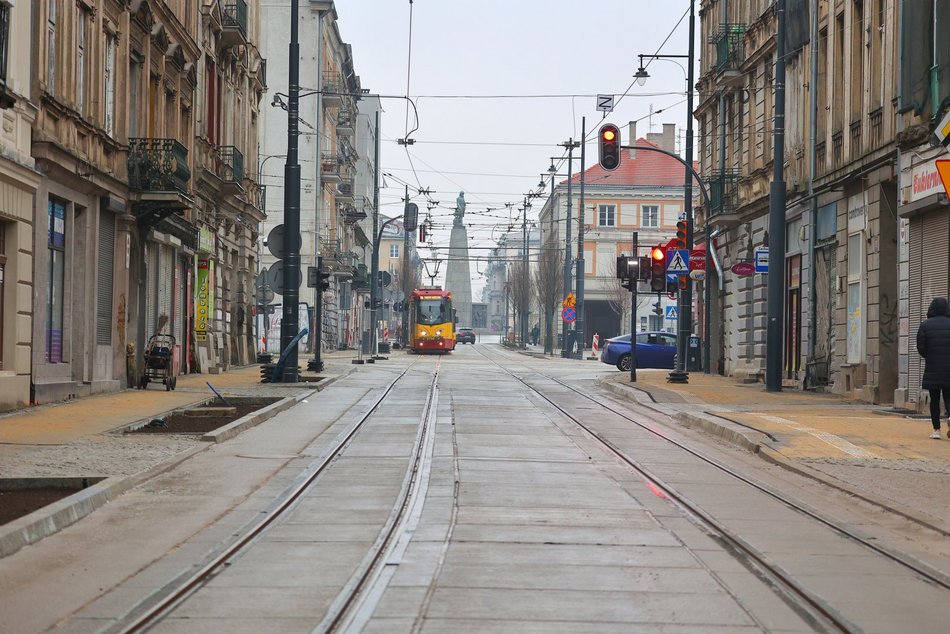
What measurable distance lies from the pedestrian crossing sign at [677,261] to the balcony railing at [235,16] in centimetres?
1441

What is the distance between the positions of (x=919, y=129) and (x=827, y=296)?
8.10 metres

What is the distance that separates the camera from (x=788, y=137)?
33562 millimetres

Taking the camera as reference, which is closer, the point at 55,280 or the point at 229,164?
the point at 55,280

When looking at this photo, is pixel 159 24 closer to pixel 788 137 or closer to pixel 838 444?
pixel 788 137

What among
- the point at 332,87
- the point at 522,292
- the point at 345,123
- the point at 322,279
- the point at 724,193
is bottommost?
the point at 322,279

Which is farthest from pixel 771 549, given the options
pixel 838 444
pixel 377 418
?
pixel 377 418

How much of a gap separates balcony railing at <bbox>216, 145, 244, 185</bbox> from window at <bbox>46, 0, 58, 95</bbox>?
52.3ft

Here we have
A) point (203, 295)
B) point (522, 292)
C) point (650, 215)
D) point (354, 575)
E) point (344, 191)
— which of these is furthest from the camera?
point (650, 215)

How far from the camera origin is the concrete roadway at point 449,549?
6.71m

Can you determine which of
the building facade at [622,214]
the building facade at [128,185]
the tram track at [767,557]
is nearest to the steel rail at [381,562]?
the tram track at [767,557]

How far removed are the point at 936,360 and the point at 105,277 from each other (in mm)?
15650

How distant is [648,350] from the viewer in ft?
153

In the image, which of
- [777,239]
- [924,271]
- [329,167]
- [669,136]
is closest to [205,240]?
[777,239]

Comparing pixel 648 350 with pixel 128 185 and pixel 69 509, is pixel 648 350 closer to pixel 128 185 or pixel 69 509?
pixel 128 185
